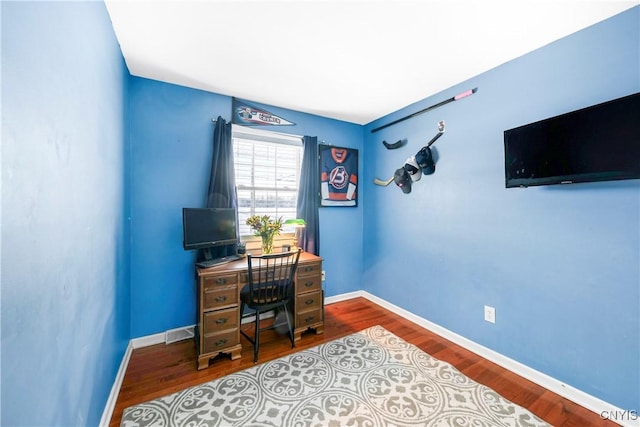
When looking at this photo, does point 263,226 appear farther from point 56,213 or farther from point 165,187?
point 56,213

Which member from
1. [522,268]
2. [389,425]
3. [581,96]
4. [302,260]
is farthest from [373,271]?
[581,96]

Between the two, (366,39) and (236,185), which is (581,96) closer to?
(366,39)

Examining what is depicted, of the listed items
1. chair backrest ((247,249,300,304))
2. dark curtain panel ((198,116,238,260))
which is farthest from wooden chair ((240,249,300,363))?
dark curtain panel ((198,116,238,260))

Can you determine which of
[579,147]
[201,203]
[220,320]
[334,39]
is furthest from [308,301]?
[579,147]

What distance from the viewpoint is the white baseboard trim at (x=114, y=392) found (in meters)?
1.48

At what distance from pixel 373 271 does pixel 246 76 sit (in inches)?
112

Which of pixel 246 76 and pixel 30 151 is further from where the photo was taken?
pixel 246 76

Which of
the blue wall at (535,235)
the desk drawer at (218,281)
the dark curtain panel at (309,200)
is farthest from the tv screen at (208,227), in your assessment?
the blue wall at (535,235)

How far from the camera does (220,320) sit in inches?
83.4

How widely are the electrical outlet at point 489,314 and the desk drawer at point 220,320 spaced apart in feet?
7.39

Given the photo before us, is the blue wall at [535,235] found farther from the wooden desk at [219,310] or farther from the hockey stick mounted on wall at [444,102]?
the wooden desk at [219,310]

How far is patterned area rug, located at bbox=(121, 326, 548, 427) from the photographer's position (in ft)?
5.08

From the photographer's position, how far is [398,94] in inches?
107

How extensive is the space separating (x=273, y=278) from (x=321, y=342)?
83 centimetres
